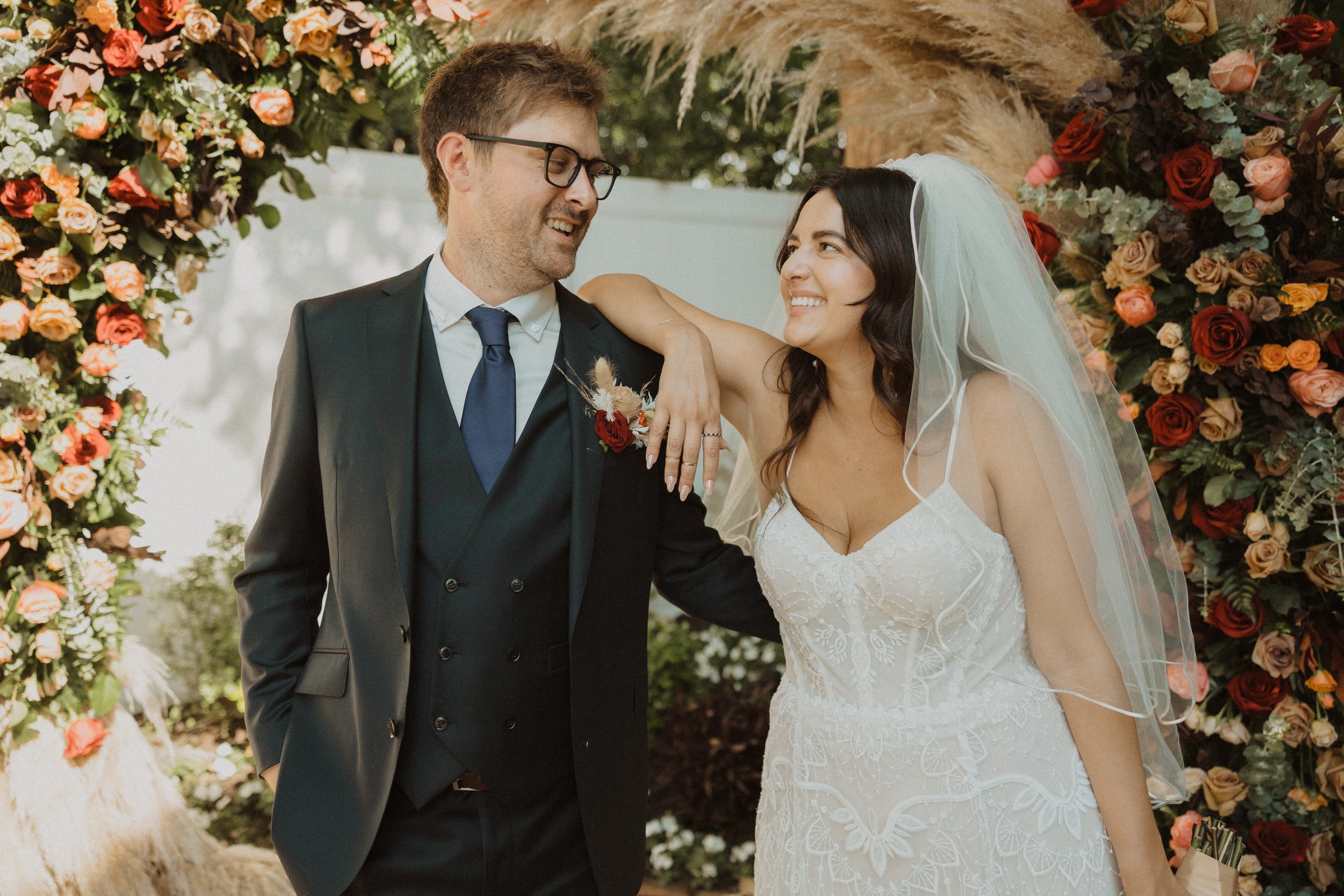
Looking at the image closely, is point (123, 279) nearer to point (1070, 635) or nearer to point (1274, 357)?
point (1070, 635)

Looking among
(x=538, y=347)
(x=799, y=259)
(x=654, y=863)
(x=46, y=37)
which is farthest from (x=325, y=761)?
(x=654, y=863)

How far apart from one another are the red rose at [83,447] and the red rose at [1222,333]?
2579mm

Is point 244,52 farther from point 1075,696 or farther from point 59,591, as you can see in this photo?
point 1075,696

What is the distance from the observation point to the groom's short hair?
79.0 inches

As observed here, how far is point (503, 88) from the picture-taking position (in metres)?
2.02

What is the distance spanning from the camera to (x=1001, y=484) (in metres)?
1.86

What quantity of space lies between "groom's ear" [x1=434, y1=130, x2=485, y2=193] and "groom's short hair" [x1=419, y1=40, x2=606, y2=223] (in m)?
0.02

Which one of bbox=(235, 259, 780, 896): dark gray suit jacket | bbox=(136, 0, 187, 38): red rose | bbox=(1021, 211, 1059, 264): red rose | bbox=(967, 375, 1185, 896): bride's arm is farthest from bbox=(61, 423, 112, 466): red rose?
bbox=(1021, 211, 1059, 264): red rose

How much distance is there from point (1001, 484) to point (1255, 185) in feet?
3.24

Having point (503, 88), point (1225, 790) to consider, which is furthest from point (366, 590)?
point (1225, 790)

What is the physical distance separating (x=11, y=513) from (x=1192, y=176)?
9.18 ft

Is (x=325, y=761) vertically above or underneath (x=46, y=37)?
underneath

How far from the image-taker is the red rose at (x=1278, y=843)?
2252 millimetres

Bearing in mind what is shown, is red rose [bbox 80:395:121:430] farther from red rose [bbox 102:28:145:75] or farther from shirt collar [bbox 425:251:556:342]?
shirt collar [bbox 425:251:556:342]
